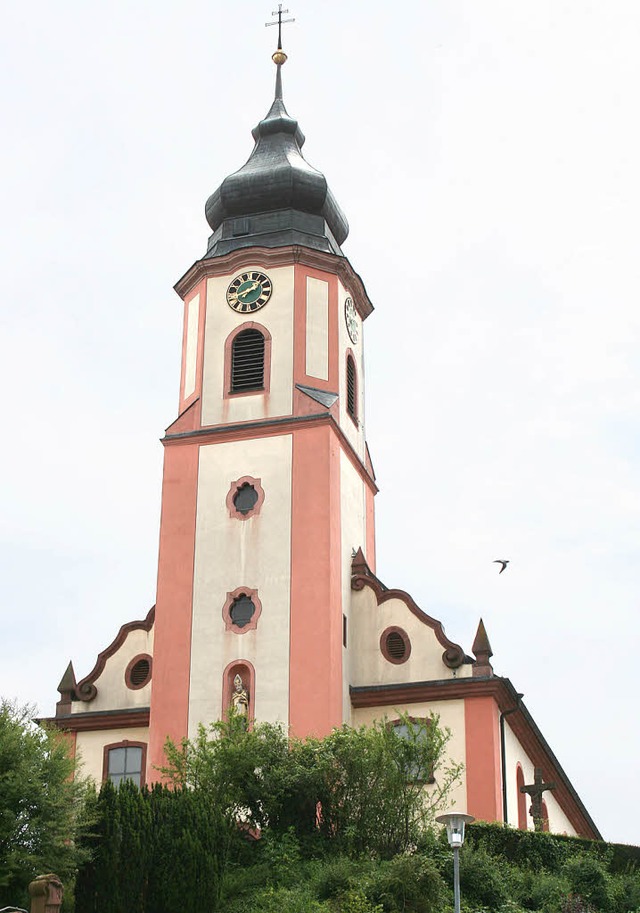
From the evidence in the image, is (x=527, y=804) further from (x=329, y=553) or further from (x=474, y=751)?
(x=329, y=553)

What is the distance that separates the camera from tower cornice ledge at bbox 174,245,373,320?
134 ft

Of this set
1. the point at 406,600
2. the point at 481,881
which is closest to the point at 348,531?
the point at 406,600

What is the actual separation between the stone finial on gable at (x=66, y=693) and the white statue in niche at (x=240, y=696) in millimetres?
5421

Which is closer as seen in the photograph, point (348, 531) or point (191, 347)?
point (348, 531)

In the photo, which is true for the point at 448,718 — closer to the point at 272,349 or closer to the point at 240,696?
the point at 240,696

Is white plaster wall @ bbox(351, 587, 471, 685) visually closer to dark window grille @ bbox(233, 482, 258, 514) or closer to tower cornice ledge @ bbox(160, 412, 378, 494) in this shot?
dark window grille @ bbox(233, 482, 258, 514)

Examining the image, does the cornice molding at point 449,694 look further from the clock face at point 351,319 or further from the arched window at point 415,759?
the clock face at point 351,319

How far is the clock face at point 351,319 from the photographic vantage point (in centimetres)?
4197

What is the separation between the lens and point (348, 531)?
39312mm

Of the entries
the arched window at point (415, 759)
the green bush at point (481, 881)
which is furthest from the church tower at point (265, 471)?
the green bush at point (481, 881)

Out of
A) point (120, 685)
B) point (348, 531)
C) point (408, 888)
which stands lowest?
point (408, 888)

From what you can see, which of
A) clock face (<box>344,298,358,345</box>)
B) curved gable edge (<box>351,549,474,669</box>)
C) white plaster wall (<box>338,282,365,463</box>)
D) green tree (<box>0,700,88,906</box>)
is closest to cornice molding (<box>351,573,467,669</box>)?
curved gable edge (<box>351,549,474,669</box>)

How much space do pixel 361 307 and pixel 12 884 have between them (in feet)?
76.0

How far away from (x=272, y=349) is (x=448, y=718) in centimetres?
1118
